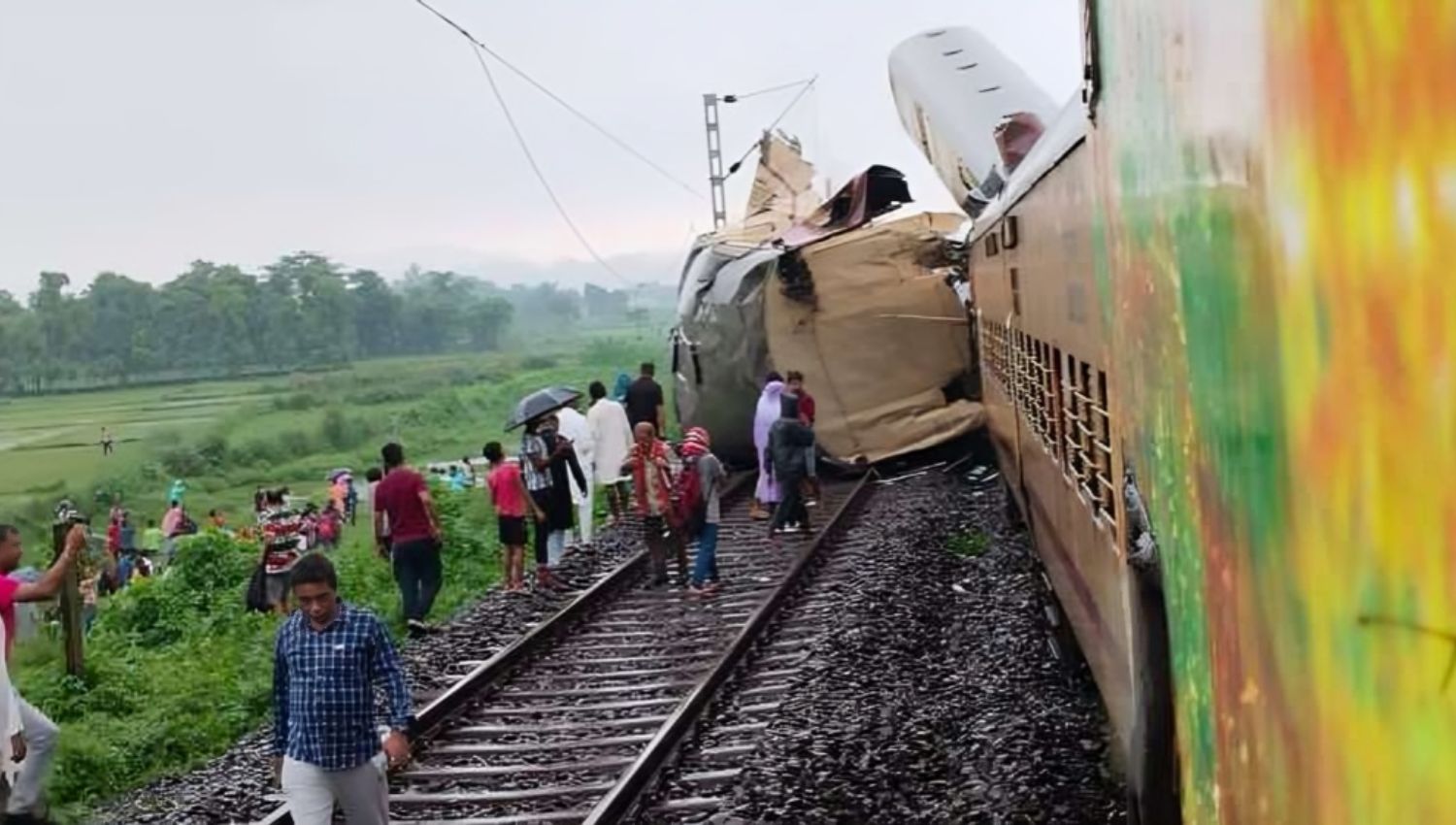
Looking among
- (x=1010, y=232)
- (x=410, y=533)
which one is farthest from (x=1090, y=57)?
(x=410, y=533)

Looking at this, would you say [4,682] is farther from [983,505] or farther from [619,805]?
[983,505]

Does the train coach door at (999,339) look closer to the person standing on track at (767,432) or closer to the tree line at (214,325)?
the person standing on track at (767,432)

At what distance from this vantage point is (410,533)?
509 inches

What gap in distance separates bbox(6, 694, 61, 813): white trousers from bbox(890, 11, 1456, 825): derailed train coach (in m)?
5.11

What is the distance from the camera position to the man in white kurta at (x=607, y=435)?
55.3 ft

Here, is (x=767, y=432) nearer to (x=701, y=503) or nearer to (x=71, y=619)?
(x=701, y=503)

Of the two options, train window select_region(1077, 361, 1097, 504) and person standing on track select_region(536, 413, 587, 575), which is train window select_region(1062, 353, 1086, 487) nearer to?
train window select_region(1077, 361, 1097, 504)

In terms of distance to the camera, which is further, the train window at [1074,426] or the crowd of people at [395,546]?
the train window at [1074,426]

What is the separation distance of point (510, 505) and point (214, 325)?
46.4m

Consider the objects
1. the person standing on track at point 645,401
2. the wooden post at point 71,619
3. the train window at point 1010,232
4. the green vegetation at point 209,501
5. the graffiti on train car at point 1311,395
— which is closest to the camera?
the graffiti on train car at point 1311,395

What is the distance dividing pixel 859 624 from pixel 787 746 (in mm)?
3243

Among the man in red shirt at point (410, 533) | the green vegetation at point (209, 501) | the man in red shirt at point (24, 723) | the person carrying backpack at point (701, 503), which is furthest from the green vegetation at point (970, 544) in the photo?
the man in red shirt at point (24, 723)

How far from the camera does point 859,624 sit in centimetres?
1172

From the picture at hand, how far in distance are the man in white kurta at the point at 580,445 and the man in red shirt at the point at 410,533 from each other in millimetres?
2472
